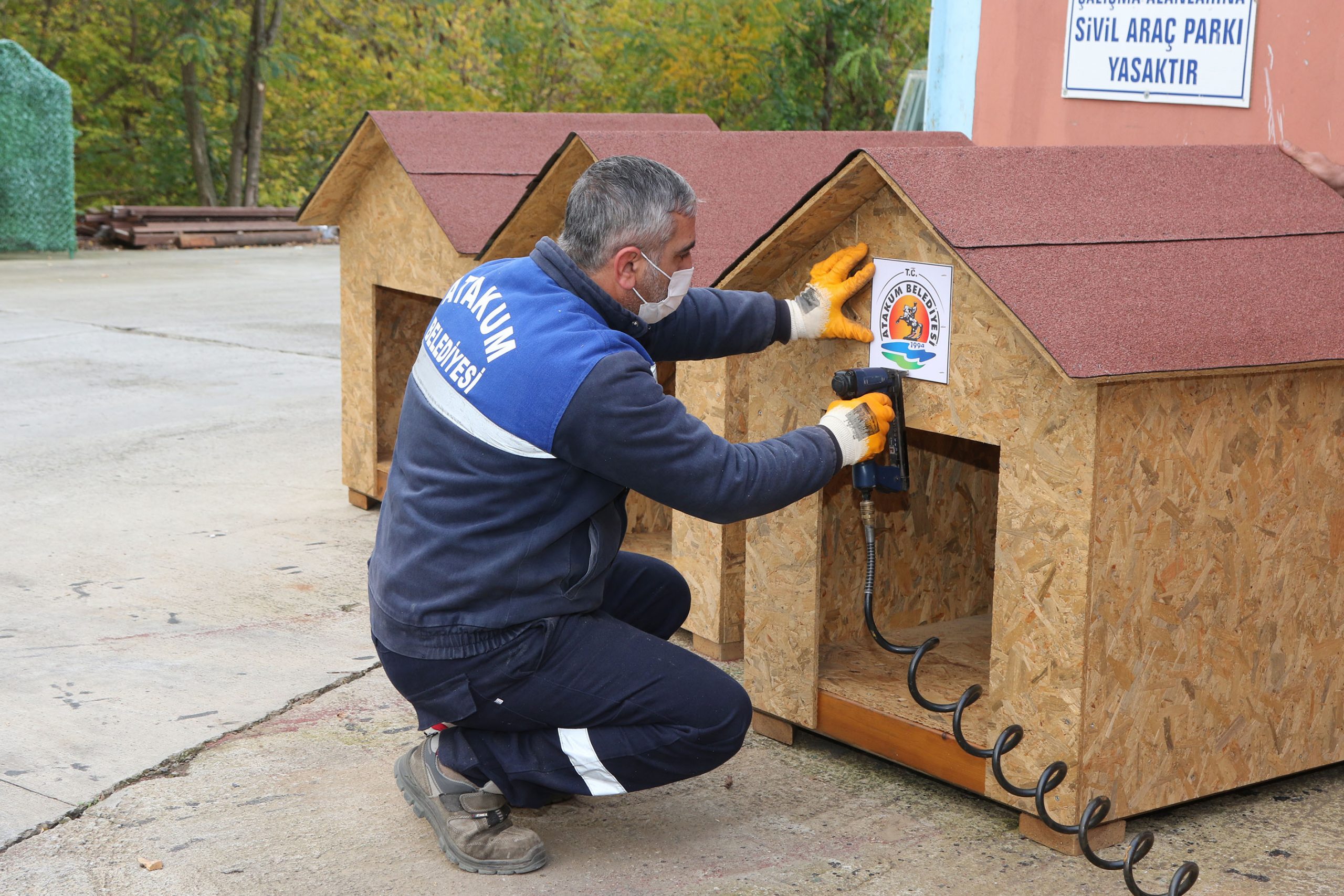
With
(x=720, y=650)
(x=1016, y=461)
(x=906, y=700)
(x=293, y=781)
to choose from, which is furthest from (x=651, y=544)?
(x=1016, y=461)

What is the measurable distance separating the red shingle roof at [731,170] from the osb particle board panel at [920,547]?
727mm

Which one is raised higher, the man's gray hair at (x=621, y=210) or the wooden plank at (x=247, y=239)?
the wooden plank at (x=247, y=239)

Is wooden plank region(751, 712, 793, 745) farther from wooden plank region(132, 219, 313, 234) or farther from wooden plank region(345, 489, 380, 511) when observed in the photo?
wooden plank region(132, 219, 313, 234)

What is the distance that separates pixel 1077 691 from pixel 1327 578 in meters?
0.71

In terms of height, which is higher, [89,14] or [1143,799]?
[89,14]

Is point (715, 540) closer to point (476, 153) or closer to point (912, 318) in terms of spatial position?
point (912, 318)

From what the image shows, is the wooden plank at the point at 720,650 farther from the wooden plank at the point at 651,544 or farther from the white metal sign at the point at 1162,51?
the white metal sign at the point at 1162,51

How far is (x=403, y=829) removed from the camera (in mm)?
3070

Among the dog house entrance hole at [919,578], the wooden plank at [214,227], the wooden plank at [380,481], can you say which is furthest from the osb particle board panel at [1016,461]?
the wooden plank at [214,227]

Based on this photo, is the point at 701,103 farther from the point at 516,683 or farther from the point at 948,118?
the point at 516,683

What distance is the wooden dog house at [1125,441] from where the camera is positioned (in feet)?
8.95

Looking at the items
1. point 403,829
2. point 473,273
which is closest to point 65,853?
point 403,829

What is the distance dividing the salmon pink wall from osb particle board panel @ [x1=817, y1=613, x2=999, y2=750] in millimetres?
1859

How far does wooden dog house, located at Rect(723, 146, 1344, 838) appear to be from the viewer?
2.73m
